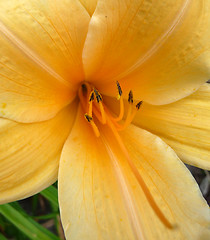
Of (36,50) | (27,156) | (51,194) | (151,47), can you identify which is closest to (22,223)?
(51,194)

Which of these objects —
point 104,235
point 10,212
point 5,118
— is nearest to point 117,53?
point 5,118

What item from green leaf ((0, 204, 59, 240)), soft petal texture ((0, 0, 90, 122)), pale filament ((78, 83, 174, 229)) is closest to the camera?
soft petal texture ((0, 0, 90, 122))

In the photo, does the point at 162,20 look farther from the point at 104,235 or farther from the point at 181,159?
the point at 104,235

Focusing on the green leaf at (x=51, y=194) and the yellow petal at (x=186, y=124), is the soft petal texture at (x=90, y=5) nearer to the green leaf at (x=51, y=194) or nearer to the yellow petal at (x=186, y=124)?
the yellow petal at (x=186, y=124)

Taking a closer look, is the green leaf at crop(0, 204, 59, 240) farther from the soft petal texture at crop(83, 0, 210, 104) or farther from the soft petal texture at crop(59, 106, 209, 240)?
the soft petal texture at crop(83, 0, 210, 104)

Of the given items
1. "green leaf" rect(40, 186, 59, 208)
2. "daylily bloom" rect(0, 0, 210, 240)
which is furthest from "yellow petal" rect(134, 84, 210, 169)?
"green leaf" rect(40, 186, 59, 208)
